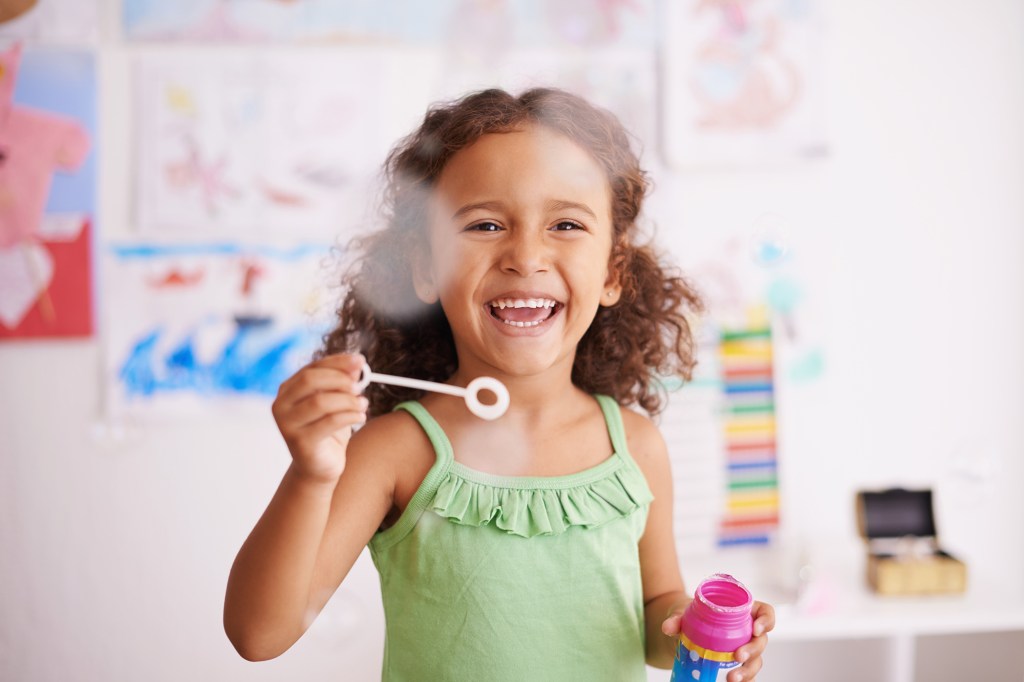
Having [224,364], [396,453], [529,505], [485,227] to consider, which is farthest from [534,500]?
[224,364]

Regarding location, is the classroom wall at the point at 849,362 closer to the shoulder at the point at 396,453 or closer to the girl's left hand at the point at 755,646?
the shoulder at the point at 396,453

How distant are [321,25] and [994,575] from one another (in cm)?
139

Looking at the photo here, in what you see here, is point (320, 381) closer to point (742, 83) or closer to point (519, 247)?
point (519, 247)

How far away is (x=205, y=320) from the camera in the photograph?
1.29 meters

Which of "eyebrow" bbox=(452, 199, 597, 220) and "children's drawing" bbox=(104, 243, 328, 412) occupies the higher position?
"eyebrow" bbox=(452, 199, 597, 220)

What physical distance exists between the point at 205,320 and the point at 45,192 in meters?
0.29

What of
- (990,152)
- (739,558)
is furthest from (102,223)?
(990,152)

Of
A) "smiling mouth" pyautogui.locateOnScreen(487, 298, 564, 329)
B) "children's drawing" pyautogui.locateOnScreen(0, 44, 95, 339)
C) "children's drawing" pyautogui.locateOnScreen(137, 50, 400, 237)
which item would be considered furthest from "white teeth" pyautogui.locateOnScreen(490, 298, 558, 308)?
"children's drawing" pyautogui.locateOnScreen(0, 44, 95, 339)

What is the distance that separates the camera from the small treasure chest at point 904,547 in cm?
122

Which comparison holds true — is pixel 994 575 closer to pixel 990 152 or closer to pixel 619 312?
pixel 990 152

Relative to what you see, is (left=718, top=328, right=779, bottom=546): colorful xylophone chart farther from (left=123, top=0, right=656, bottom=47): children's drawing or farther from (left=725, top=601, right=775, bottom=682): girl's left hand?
(left=725, top=601, right=775, bottom=682): girl's left hand

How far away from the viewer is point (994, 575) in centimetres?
139

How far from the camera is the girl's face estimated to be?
2.01ft

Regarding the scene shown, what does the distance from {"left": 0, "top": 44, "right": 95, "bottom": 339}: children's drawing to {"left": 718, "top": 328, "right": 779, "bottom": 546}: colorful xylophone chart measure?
1002 mm
